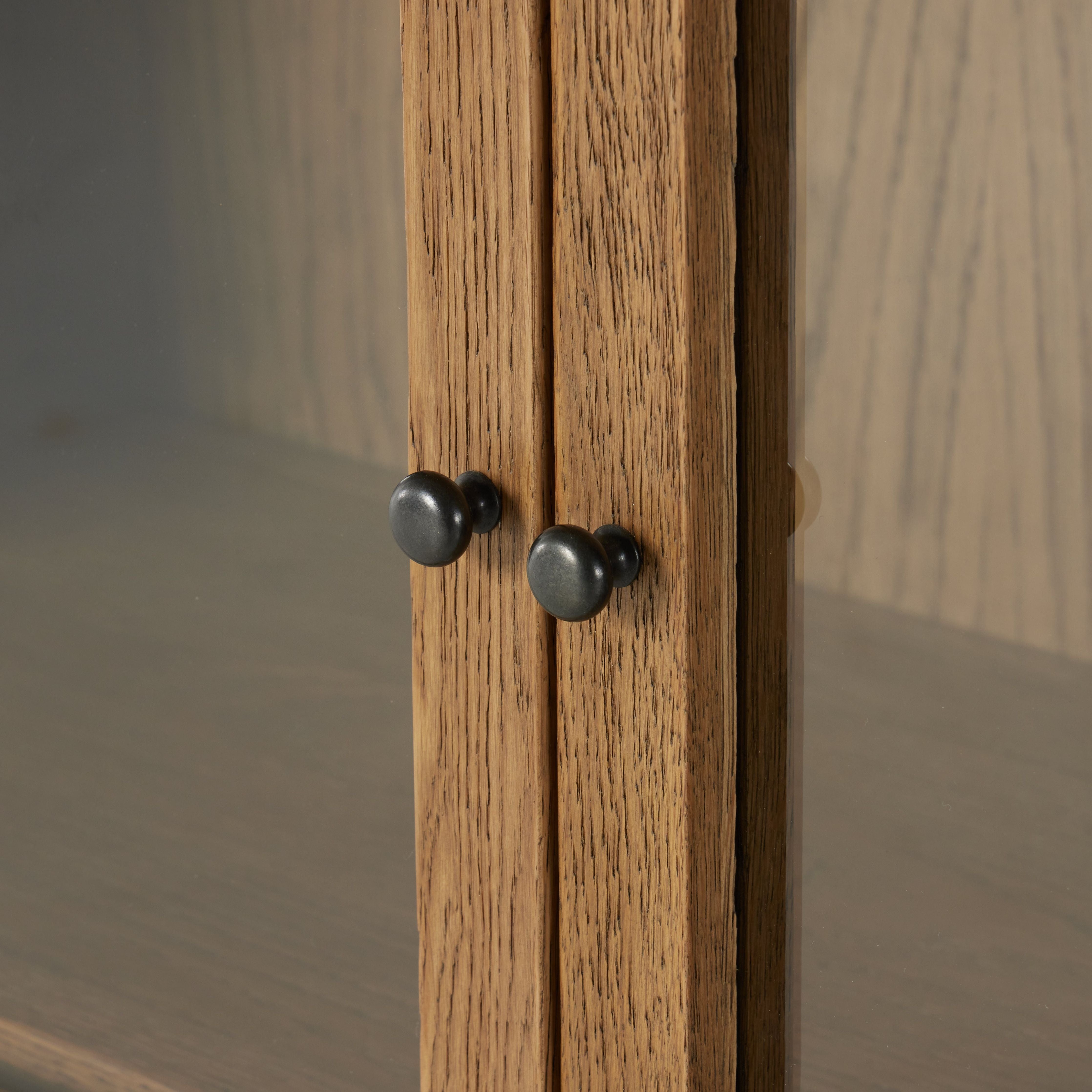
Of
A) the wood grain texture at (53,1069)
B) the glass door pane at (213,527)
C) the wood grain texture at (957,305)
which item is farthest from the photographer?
the wood grain texture at (53,1069)

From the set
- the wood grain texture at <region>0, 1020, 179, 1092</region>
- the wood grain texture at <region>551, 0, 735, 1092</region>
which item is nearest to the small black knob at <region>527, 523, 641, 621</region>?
the wood grain texture at <region>551, 0, 735, 1092</region>

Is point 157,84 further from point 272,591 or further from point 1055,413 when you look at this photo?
point 1055,413

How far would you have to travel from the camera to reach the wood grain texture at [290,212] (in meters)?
0.40

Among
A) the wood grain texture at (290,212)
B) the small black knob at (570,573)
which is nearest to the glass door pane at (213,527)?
the wood grain texture at (290,212)

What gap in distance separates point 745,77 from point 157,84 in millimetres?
223

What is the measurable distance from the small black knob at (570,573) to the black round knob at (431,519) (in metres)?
0.03

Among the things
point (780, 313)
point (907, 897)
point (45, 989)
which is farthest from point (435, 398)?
point (45, 989)

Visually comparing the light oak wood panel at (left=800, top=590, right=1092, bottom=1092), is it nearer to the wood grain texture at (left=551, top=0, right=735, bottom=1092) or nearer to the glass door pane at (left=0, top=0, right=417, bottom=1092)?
the wood grain texture at (left=551, top=0, right=735, bottom=1092)

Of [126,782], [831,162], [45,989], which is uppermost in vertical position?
[831,162]

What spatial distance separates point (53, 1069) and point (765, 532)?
17.2 inches

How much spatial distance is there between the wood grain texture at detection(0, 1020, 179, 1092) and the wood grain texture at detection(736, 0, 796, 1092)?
0.29 m

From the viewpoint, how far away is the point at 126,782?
489mm

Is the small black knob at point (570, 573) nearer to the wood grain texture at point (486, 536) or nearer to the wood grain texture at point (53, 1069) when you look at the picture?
the wood grain texture at point (486, 536)

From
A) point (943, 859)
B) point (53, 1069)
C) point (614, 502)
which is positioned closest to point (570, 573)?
point (614, 502)
